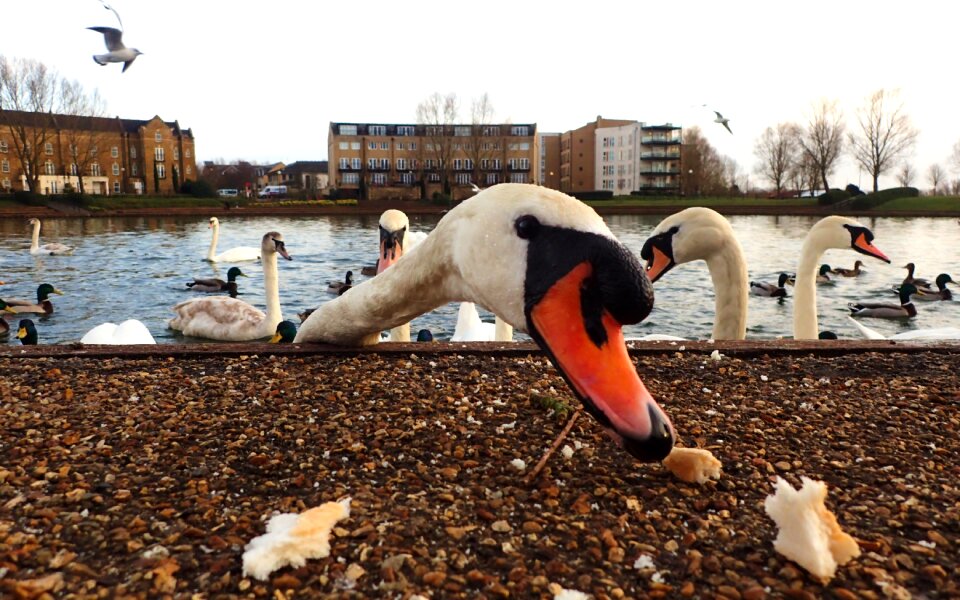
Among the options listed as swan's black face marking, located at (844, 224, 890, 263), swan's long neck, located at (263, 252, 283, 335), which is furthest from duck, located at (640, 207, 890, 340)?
swan's long neck, located at (263, 252, 283, 335)

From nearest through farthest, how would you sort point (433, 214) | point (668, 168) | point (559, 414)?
point (559, 414) → point (433, 214) → point (668, 168)

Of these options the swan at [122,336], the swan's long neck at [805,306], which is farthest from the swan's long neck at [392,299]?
the swan's long neck at [805,306]

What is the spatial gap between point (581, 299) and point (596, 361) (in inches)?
7.3

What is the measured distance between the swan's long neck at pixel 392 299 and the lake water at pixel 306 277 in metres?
6.82

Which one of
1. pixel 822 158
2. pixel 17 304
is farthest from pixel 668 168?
pixel 17 304

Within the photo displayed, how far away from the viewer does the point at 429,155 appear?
87438mm

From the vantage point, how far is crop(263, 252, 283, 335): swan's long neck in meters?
9.43

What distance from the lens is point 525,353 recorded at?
412cm

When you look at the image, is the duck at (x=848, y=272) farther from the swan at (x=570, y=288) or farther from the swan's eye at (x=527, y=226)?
the swan's eye at (x=527, y=226)

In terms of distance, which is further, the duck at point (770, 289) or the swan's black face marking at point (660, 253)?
the duck at point (770, 289)

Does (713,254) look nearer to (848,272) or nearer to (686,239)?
(686,239)

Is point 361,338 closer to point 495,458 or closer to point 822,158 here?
point 495,458

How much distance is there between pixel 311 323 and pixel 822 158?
78694mm

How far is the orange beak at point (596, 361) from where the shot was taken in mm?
1860
